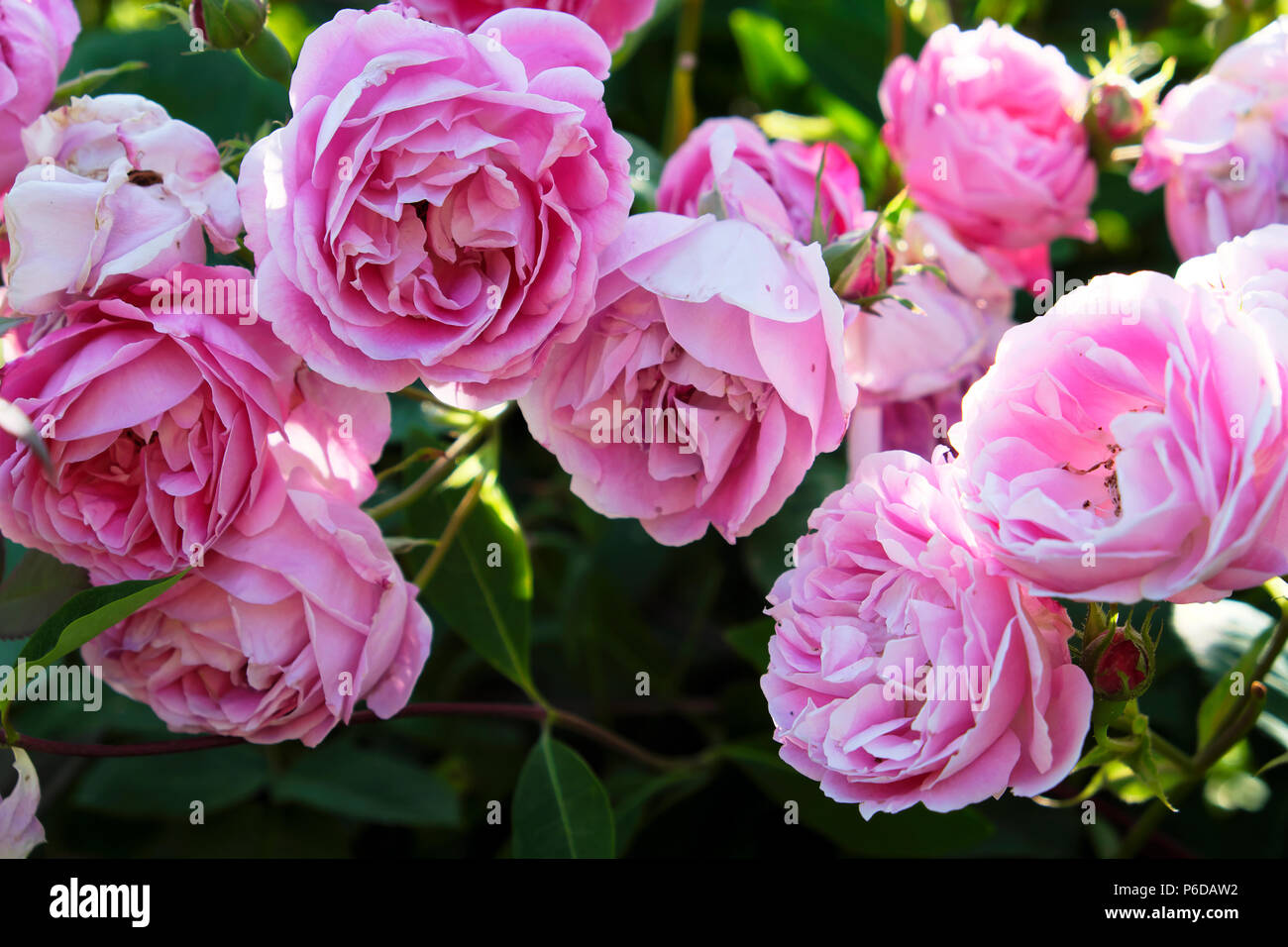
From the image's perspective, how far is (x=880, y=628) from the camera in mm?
684

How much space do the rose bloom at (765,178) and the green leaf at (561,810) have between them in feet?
1.53

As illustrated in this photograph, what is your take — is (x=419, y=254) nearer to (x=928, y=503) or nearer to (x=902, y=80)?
(x=928, y=503)

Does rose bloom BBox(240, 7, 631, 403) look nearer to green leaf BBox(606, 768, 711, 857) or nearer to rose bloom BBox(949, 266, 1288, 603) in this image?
rose bloom BBox(949, 266, 1288, 603)

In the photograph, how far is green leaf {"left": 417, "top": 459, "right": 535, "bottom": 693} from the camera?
95 centimetres

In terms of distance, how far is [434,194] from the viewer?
0.67 metres

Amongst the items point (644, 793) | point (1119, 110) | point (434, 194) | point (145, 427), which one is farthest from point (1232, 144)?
point (145, 427)

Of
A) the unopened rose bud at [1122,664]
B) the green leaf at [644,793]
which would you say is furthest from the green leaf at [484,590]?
the unopened rose bud at [1122,664]

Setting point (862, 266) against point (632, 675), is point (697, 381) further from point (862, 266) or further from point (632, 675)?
point (632, 675)

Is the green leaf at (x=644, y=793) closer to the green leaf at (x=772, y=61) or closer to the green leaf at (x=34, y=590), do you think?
the green leaf at (x=34, y=590)

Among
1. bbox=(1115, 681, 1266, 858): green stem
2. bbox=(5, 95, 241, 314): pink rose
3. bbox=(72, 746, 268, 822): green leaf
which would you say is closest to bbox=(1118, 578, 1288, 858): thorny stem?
bbox=(1115, 681, 1266, 858): green stem

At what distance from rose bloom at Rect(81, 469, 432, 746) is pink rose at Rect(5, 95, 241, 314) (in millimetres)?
180

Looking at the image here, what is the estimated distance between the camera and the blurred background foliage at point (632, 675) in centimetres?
98

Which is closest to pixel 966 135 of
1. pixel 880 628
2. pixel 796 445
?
pixel 796 445
